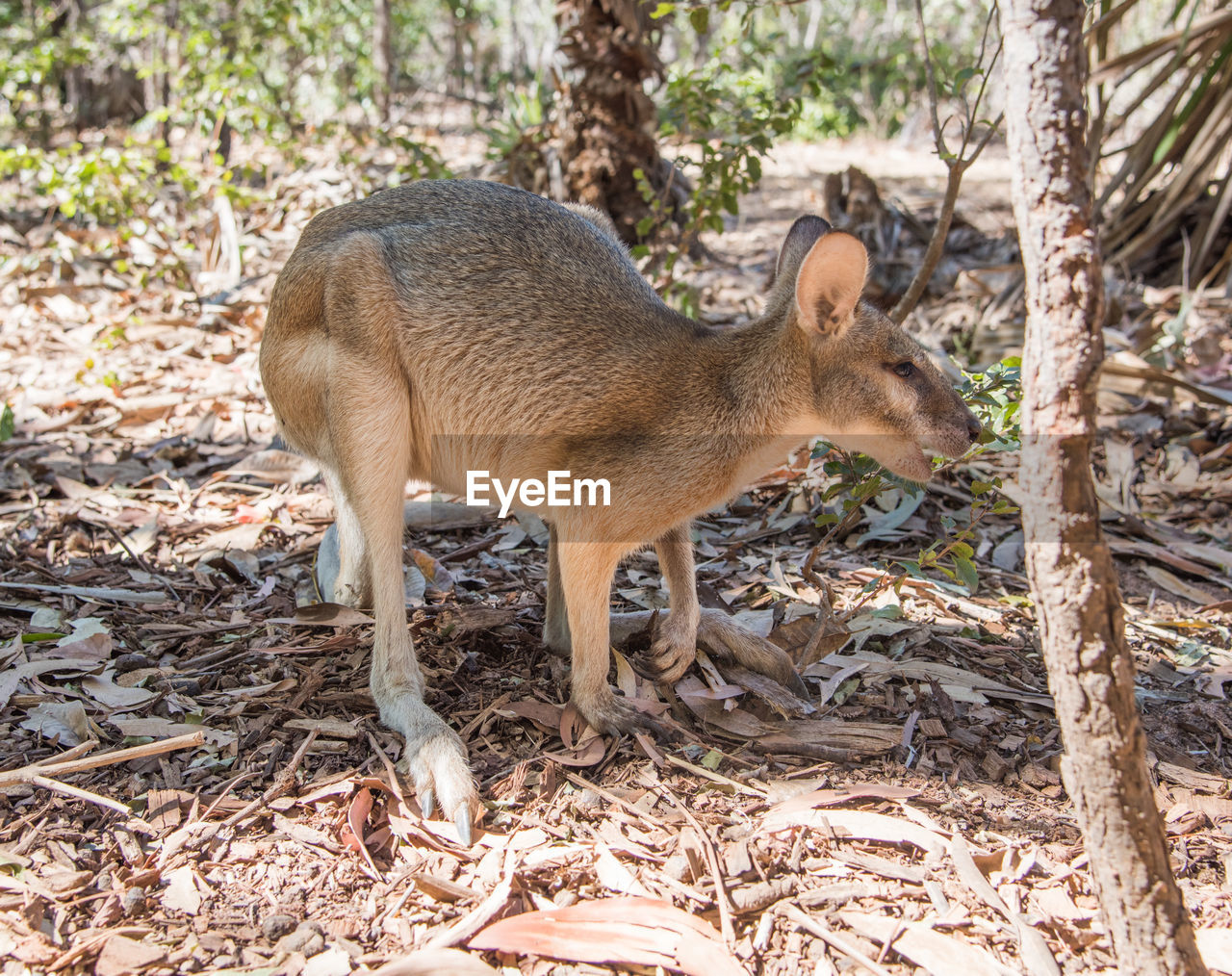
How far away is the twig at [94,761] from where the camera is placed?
2596 millimetres

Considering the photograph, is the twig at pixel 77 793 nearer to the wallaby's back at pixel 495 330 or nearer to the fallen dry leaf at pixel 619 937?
the fallen dry leaf at pixel 619 937

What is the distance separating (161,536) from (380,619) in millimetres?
1713

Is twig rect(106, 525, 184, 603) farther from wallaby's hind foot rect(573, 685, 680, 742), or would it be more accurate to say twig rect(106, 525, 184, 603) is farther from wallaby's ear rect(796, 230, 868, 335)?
wallaby's ear rect(796, 230, 868, 335)

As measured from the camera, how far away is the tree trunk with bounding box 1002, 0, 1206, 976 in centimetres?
164

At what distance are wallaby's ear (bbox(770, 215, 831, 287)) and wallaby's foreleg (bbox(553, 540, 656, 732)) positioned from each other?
1058mm

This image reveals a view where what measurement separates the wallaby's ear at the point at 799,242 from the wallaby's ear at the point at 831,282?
12.5 inches

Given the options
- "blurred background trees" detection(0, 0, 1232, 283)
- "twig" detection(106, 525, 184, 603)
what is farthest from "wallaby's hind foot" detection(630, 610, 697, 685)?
"blurred background trees" detection(0, 0, 1232, 283)

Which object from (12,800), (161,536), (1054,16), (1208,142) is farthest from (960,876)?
(1208,142)

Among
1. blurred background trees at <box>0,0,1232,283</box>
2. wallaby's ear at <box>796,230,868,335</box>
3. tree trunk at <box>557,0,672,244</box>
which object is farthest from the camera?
tree trunk at <box>557,0,672,244</box>

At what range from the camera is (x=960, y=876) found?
236 centimetres

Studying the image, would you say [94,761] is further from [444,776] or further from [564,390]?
[564,390]

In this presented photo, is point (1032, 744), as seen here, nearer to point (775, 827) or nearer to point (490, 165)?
point (775, 827)

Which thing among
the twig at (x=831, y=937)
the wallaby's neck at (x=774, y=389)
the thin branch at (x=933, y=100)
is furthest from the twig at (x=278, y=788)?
the thin branch at (x=933, y=100)

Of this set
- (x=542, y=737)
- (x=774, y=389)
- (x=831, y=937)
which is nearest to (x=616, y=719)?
(x=542, y=737)
